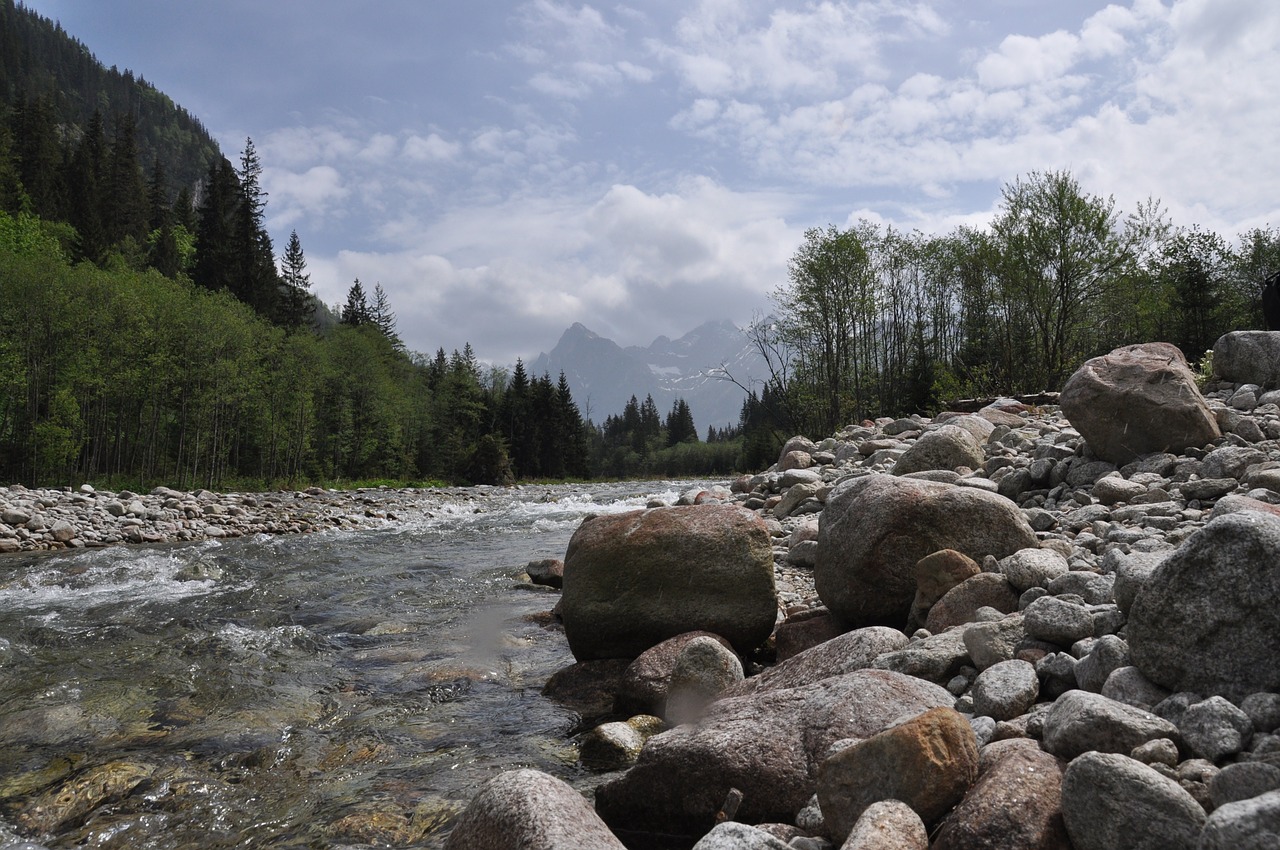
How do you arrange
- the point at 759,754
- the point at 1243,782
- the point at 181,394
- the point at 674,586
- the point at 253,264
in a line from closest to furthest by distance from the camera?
1. the point at 1243,782
2. the point at 759,754
3. the point at 674,586
4. the point at 181,394
5. the point at 253,264

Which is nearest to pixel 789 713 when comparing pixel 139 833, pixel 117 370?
pixel 139 833

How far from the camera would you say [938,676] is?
416 cm

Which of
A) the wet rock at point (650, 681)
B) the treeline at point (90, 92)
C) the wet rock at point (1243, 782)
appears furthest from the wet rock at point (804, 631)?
the treeline at point (90, 92)

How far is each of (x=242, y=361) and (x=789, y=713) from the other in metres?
43.1

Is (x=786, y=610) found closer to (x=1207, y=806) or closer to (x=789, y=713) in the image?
(x=789, y=713)

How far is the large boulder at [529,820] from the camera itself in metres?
2.95

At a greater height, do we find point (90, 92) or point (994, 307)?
point (90, 92)

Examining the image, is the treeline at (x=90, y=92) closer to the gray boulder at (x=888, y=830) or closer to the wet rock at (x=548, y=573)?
the wet rock at (x=548, y=573)

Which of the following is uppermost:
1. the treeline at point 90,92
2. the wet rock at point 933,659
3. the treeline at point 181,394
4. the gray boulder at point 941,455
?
the treeline at point 90,92

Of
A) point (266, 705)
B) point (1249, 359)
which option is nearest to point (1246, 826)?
point (266, 705)

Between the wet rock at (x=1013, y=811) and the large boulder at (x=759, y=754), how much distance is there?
2.54ft

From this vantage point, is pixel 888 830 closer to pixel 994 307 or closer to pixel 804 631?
pixel 804 631

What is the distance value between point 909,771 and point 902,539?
3.25 meters

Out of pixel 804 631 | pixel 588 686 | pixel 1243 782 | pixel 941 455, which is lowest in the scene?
pixel 588 686
